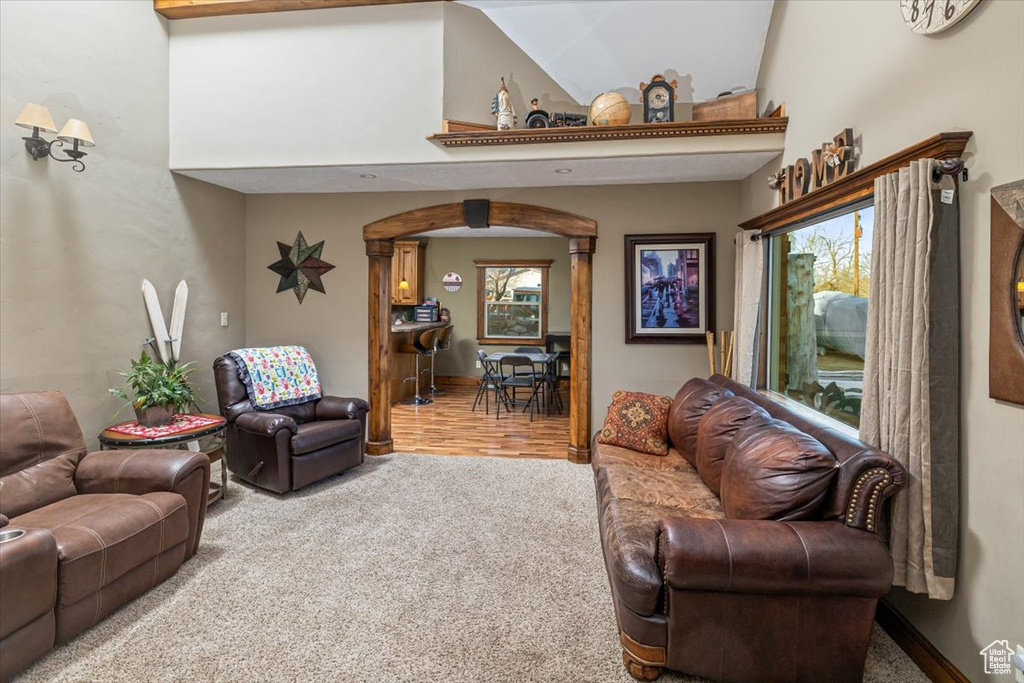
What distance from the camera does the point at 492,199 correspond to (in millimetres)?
4520

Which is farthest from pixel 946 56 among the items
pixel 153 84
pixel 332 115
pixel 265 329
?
pixel 265 329

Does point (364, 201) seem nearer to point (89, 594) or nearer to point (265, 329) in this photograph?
point (265, 329)

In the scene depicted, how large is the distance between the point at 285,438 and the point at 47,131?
2288 millimetres

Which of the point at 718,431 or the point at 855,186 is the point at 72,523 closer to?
the point at 718,431

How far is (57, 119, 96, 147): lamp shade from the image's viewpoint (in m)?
2.82

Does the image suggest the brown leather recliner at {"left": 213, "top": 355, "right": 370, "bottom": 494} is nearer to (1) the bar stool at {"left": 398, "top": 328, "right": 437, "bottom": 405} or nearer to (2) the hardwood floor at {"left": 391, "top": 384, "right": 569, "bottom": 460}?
(2) the hardwood floor at {"left": 391, "top": 384, "right": 569, "bottom": 460}

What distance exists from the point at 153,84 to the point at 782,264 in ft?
15.8

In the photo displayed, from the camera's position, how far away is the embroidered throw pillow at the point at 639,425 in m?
3.31

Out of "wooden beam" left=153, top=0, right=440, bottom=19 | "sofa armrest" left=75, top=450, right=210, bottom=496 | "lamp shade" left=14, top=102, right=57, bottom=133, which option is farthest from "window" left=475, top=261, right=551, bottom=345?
"sofa armrest" left=75, top=450, right=210, bottom=496

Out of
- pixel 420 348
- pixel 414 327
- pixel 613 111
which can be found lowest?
pixel 420 348

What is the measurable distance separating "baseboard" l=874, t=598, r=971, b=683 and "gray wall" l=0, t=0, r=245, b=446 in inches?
179

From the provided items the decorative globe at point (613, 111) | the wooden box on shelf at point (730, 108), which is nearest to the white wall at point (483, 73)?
the decorative globe at point (613, 111)

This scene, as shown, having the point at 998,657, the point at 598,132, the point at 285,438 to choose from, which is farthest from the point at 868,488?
the point at 285,438

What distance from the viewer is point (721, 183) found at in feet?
14.1
